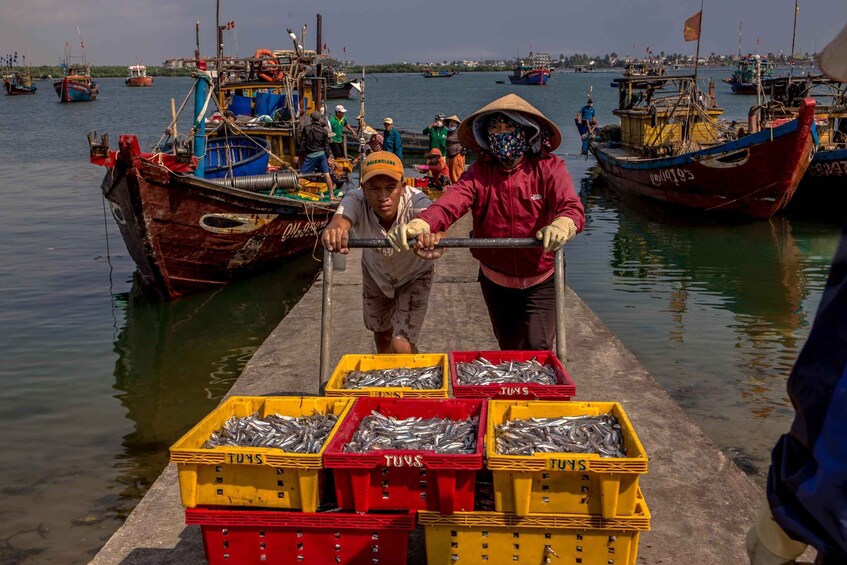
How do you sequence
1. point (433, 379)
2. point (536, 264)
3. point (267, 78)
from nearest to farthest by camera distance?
1. point (433, 379)
2. point (536, 264)
3. point (267, 78)

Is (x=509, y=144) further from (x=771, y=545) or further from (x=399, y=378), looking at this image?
(x=771, y=545)

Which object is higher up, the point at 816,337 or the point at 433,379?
the point at 816,337

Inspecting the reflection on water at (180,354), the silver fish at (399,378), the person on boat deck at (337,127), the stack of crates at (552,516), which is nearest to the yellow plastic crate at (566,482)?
the stack of crates at (552,516)

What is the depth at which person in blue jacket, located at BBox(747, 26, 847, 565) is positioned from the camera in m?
1.53

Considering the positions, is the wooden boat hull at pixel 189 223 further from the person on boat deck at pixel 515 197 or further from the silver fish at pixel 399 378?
the silver fish at pixel 399 378

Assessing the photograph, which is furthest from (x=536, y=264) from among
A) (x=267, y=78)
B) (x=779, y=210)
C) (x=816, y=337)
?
(x=267, y=78)

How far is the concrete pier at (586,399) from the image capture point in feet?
12.6

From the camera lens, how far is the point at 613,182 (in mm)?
24984

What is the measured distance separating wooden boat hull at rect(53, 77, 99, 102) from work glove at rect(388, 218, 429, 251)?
9262cm

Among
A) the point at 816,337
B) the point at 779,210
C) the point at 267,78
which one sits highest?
the point at 267,78

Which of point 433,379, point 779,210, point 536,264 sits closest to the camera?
point 433,379

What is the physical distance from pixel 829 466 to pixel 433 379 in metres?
2.72

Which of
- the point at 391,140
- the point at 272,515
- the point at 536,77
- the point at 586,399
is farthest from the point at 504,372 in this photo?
the point at 536,77

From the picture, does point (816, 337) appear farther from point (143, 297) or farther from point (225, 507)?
point (143, 297)
